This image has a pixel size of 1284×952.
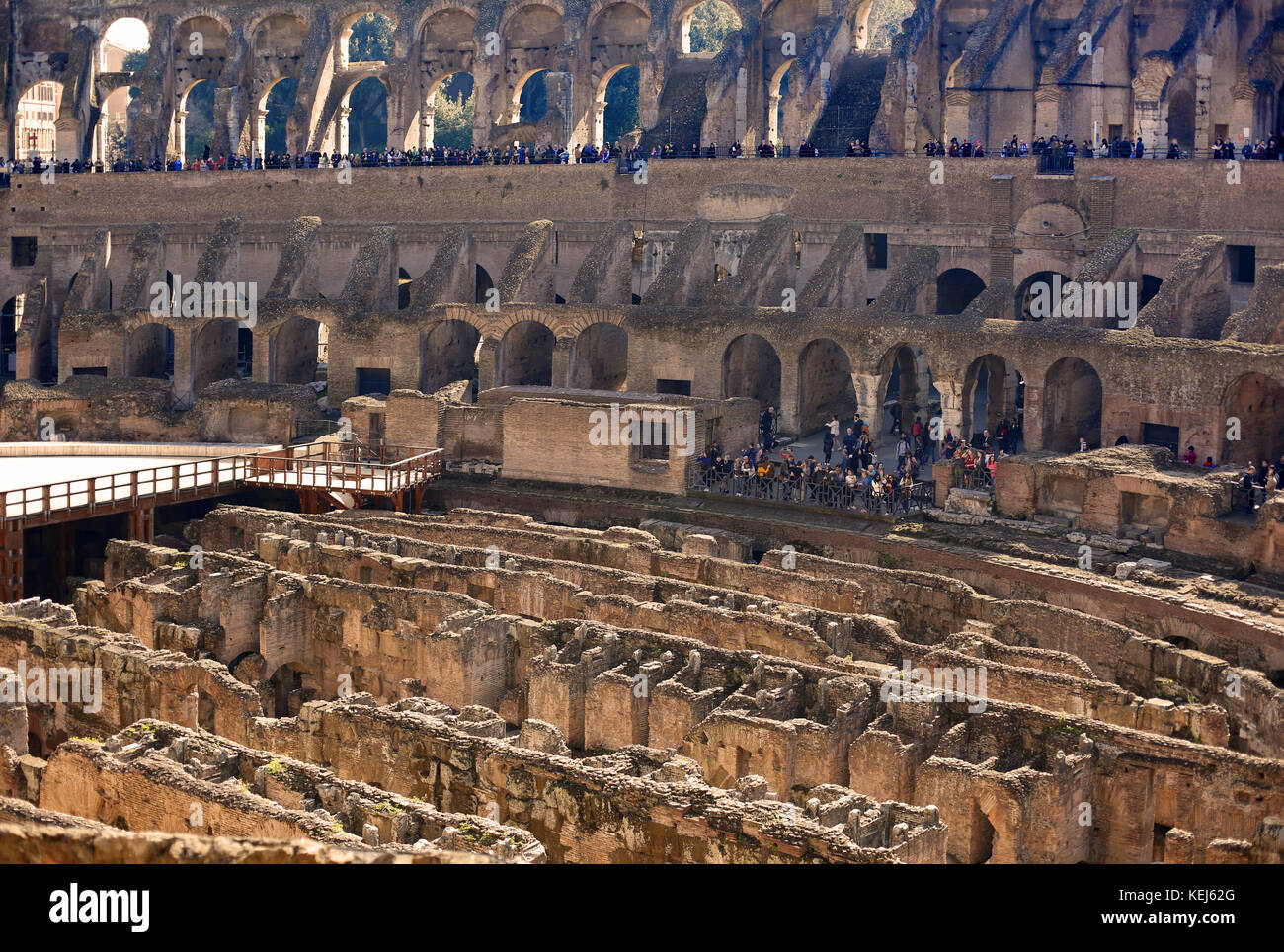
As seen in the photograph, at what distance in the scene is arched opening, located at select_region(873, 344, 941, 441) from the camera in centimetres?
4166

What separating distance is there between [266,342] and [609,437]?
491 inches

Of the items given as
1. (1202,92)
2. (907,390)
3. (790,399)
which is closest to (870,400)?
(790,399)

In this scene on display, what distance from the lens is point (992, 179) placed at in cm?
4525

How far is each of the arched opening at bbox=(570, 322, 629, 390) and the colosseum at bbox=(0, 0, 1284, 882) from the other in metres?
0.25

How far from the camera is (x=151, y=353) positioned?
50688 millimetres

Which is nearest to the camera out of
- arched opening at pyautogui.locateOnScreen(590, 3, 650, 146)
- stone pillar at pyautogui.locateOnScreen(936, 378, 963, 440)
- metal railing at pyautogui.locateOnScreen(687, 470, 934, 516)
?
metal railing at pyautogui.locateOnScreen(687, 470, 934, 516)

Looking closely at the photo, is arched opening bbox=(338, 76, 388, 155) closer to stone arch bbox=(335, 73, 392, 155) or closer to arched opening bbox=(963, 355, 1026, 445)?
stone arch bbox=(335, 73, 392, 155)

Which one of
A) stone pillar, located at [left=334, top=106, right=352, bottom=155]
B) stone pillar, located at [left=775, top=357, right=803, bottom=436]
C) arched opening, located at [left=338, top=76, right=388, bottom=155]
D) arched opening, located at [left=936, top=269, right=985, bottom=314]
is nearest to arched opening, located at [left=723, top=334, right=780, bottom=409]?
stone pillar, located at [left=775, top=357, right=803, bottom=436]

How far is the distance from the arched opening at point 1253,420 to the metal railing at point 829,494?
588 centimetres

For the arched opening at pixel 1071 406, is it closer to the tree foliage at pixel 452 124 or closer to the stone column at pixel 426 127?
the stone column at pixel 426 127

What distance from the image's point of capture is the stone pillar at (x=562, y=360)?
148 feet

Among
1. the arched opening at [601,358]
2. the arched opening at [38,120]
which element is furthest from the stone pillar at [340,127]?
the arched opening at [601,358]
